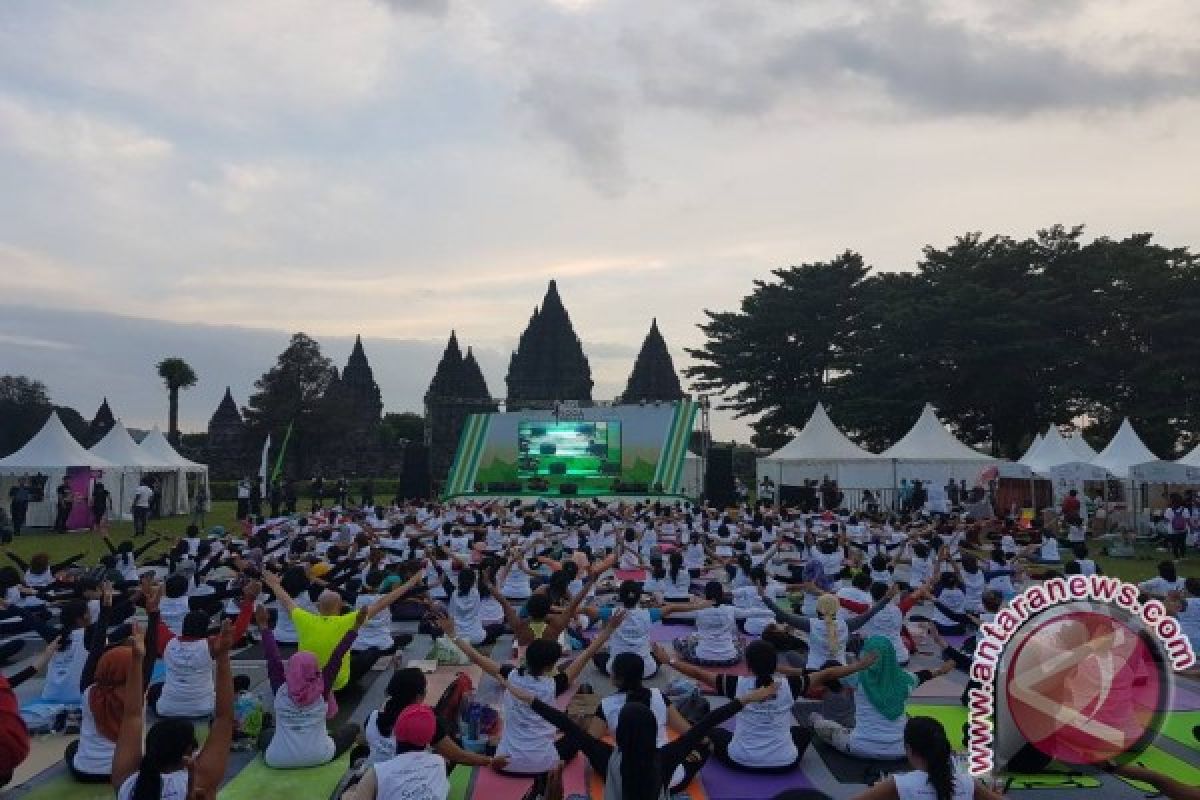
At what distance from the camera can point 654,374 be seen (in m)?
55.4

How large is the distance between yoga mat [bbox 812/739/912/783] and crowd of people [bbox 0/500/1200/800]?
0.07 metres

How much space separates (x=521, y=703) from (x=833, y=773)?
2.35 m

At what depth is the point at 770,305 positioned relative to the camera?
42969 millimetres

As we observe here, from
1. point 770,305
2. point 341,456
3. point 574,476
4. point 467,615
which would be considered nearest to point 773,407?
point 770,305

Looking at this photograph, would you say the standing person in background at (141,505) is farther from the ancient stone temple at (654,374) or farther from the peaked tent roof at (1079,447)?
the ancient stone temple at (654,374)

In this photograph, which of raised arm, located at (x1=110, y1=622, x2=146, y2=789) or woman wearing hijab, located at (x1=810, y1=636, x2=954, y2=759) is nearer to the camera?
raised arm, located at (x1=110, y1=622, x2=146, y2=789)

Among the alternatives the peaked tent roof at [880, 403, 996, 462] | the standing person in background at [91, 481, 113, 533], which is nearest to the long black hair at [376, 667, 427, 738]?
the standing person in background at [91, 481, 113, 533]

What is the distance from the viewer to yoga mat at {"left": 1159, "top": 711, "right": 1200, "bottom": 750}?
7.03 metres

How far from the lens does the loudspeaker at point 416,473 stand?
30.8 metres

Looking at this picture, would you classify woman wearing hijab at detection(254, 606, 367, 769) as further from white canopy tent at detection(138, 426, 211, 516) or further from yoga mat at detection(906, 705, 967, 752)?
white canopy tent at detection(138, 426, 211, 516)

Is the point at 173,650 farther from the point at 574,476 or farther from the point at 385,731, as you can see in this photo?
the point at 574,476

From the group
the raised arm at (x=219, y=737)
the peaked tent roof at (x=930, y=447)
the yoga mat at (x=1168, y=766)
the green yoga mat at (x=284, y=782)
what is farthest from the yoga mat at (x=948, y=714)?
the peaked tent roof at (x=930, y=447)

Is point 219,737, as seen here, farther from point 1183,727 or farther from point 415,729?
point 1183,727

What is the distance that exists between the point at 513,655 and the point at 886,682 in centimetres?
452
